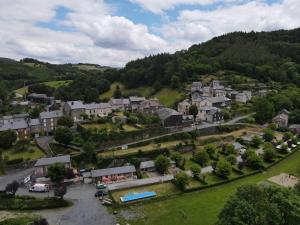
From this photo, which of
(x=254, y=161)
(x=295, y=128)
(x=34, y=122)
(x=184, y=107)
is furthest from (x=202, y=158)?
(x=34, y=122)

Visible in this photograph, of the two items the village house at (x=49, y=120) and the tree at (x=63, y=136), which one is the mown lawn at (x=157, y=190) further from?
the village house at (x=49, y=120)

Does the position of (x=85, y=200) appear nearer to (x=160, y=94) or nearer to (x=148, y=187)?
(x=148, y=187)

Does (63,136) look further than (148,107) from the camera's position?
No

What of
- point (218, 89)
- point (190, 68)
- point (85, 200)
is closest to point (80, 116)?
point (85, 200)

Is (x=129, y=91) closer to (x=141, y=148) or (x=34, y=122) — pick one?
(x=34, y=122)

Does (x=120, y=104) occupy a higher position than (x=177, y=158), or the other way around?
(x=120, y=104)

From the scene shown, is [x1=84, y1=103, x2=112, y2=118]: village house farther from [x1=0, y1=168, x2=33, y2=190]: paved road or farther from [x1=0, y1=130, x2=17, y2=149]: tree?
[x1=0, y1=168, x2=33, y2=190]: paved road
